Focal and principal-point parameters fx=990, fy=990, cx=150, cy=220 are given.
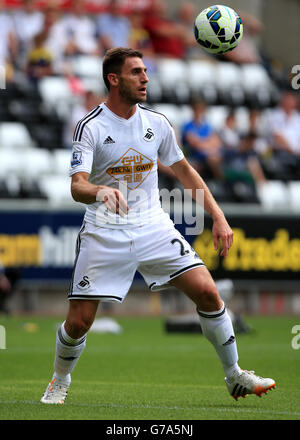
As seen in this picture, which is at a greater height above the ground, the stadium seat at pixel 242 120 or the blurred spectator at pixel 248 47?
the blurred spectator at pixel 248 47

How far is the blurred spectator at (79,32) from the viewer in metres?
20.1

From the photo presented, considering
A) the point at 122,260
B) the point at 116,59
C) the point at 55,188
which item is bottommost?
the point at 55,188

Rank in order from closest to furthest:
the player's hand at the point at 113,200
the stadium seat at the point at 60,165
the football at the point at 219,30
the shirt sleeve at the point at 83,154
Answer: the player's hand at the point at 113,200, the shirt sleeve at the point at 83,154, the football at the point at 219,30, the stadium seat at the point at 60,165

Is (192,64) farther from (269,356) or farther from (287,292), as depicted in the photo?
(269,356)

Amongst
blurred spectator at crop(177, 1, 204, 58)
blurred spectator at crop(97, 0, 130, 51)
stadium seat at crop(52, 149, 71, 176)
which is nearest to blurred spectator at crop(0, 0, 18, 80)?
stadium seat at crop(52, 149, 71, 176)

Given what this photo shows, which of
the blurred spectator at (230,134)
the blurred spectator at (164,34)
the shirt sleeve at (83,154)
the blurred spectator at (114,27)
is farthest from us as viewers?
the blurred spectator at (164,34)

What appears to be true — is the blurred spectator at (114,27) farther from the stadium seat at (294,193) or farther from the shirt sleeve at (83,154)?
the shirt sleeve at (83,154)

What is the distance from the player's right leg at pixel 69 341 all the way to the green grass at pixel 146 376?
0.38 feet

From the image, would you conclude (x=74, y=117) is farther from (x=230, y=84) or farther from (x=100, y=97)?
(x=230, y=84)

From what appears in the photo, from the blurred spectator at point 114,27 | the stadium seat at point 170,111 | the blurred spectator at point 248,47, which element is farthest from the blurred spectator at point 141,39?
the blurred spectator at point 248,47

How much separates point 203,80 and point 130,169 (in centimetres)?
1535

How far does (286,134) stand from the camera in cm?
2062

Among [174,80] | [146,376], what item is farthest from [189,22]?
[146,376]

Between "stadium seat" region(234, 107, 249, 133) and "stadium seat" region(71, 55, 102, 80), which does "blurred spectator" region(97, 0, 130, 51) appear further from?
"stadium seat" region(234, 107, 249, 133)
